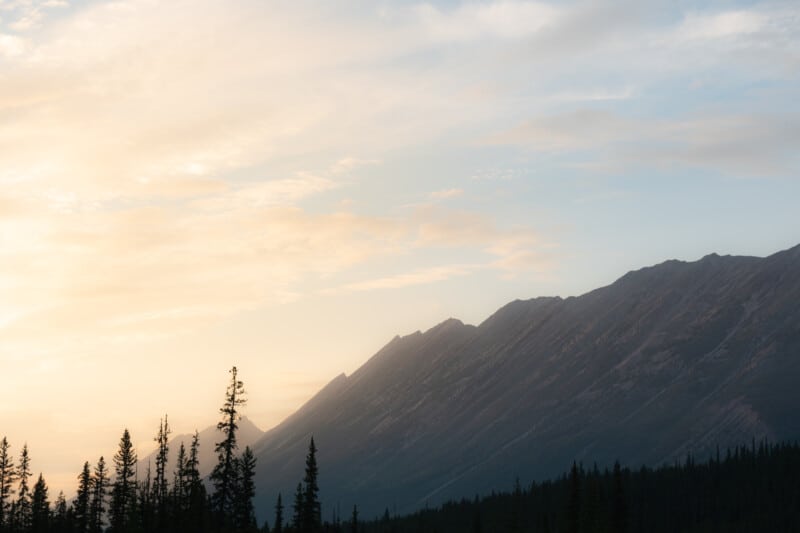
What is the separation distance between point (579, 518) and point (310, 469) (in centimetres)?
3182

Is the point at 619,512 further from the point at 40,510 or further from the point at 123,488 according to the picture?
the point at 40,510

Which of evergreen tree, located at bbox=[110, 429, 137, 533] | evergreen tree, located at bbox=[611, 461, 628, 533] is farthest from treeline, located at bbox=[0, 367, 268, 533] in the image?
evergreen tree, located at bbox=[611, 461, 628, 533]

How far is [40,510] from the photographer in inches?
5118

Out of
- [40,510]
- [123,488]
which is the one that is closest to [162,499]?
[123,488]

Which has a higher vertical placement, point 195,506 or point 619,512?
point 195,506

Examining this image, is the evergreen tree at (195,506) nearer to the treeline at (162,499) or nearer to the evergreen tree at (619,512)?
the treeline at (162,499)

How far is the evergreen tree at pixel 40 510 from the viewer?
114 meters

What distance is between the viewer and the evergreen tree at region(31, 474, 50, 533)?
11389 centimetres

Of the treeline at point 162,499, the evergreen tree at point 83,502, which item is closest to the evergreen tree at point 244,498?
the treeline at point 162,499

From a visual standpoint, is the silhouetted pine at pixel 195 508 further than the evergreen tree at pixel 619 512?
No

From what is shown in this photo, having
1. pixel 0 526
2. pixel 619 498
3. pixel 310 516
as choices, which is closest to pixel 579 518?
pixel 619 498

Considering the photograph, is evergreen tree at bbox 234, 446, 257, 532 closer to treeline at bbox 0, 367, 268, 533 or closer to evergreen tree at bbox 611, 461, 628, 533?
treeline at bbox 0, 367, 268, 533

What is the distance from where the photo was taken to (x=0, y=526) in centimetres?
11406

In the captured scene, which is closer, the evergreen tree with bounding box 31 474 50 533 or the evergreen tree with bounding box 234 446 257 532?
the evergreen tree with bounding box 234 446 257 532
